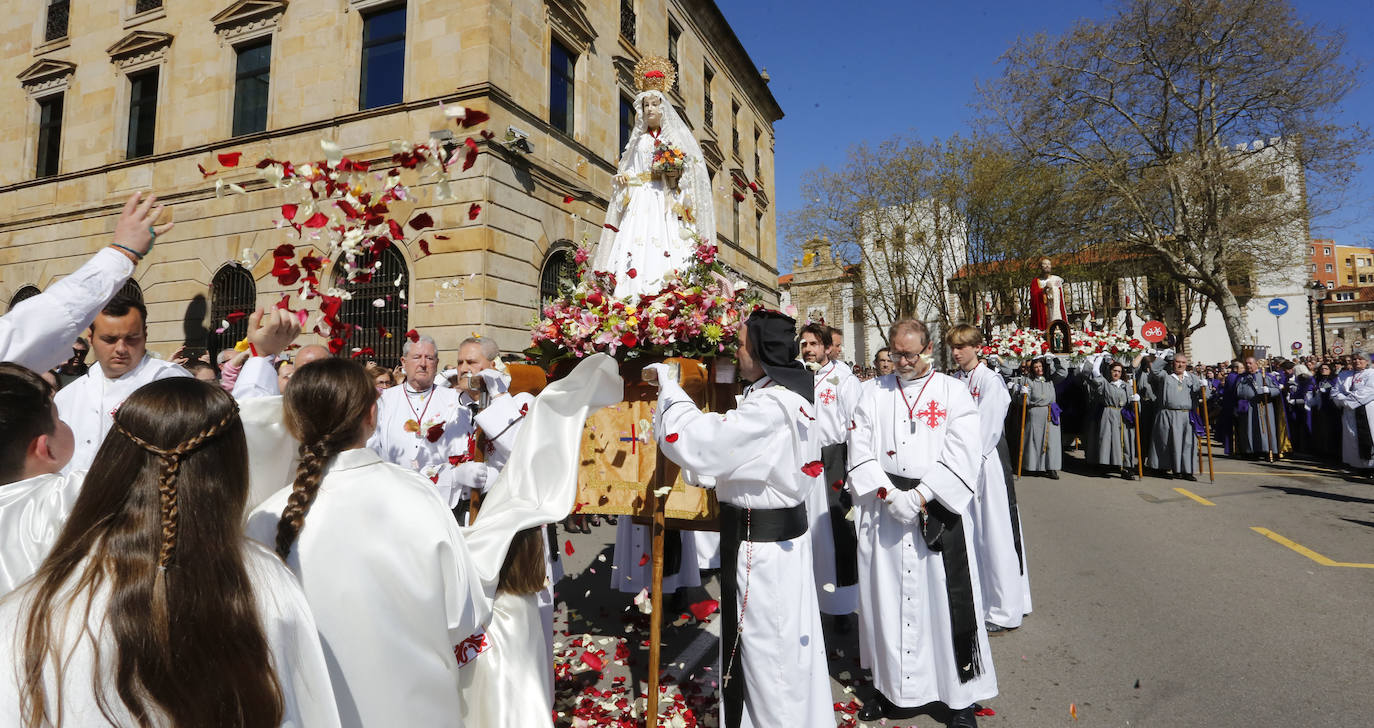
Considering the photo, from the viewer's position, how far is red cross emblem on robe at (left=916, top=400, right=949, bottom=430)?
3.97 meters

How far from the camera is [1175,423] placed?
11.5 meters

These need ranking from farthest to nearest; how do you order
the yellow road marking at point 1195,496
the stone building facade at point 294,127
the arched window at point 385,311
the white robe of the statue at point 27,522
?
1. the arched window at point 385,311
2. the stone building facade at point 294,127
3. the yellow road marking at point 1195,496
4. the white robe of the statue at point 27,522

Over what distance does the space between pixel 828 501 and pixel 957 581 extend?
2.11 m

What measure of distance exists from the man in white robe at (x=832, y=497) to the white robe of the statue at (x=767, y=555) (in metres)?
1.87


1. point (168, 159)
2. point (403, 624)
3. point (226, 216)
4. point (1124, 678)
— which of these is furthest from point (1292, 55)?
point (168, 159)

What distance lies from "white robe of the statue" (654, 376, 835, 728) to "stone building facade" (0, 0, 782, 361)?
26.1 ft

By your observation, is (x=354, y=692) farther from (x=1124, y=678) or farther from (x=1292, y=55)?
(x=1292, y=55)

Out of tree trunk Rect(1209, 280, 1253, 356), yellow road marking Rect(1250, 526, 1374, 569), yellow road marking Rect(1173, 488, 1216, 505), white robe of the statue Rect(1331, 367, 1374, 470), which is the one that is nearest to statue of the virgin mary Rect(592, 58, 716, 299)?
yellow road marking Rect(1250, 526, 1374, 569)

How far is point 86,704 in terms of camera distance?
1.11 m

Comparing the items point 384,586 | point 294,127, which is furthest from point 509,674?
point 294,127

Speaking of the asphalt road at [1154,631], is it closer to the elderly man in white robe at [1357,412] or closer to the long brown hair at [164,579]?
the long brown hair at [164,579]

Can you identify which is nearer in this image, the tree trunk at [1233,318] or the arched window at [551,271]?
the arched window at [551,271]

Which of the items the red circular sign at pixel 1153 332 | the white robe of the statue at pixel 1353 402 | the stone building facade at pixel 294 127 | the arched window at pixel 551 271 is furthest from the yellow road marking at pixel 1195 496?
the arched window at pixel 551 271

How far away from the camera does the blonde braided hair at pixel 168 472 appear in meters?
1.19
